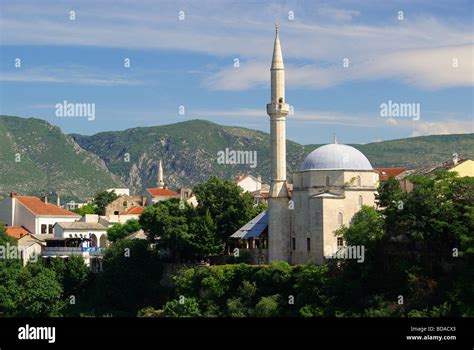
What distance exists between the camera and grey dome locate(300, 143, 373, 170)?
60062mm

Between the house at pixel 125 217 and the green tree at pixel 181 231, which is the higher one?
the house at pixel 125 217

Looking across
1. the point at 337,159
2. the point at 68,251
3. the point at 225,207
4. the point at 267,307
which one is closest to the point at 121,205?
the point at 68,251

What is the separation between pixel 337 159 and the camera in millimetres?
60156

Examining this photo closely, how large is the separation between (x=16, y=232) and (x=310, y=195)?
3127 centimetres

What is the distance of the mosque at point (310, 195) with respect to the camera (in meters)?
59.4

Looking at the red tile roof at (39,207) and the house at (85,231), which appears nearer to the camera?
the house at (85,231)

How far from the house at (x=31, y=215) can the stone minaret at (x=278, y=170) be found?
29.8m

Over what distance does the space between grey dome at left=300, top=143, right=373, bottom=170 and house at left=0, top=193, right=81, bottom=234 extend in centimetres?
3257

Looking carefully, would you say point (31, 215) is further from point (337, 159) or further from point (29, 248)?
point (337, 159)

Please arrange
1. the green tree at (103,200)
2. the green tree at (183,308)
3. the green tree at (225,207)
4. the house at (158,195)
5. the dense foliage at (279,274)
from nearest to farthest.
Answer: the dense foliage at (279,274)
the green tree at (183,308)
the green tree at (225,207)
the house at (158,195)
the green tree at (103,200)

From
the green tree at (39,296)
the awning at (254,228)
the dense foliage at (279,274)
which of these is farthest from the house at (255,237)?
the green tree at (39,296)

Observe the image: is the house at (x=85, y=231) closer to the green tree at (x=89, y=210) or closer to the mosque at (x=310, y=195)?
the green tree at (x=89, y=210)

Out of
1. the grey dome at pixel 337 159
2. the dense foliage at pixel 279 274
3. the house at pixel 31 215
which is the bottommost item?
the dense foliage at pixel 279 274

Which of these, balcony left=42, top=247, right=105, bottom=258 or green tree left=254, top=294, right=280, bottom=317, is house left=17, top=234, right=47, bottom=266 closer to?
balcony left=42, top=247, right=105, bottom=258
